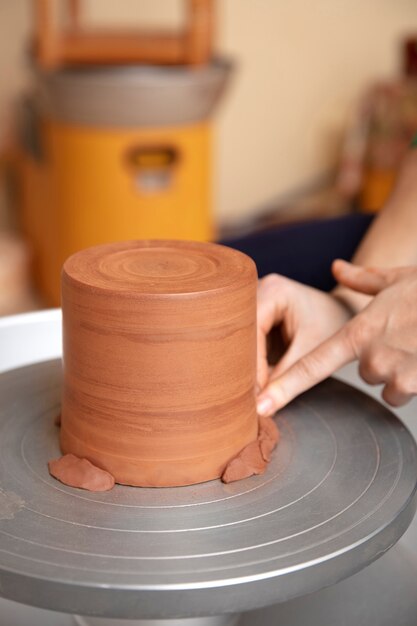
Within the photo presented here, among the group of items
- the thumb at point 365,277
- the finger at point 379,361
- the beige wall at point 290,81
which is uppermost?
the thumb at point 365,277

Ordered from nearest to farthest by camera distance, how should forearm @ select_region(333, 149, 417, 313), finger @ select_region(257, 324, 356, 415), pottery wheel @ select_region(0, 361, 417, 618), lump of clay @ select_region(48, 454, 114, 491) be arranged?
pottery wheel @ select_region(0, 361, 417, 618) < lump of clay @ select_region(48, 454, 114, 491) < finger @ select_region(257, 324, 356, 415) < forearm @ select_region(333, 149, 417, 313)

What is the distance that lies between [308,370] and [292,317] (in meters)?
0.11

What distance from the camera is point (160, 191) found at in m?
2.54

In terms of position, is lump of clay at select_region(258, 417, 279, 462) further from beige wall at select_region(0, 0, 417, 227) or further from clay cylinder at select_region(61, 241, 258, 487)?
beige wall at select_region(0, 0, 417, 227)

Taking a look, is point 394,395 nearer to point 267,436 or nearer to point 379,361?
point 379,361

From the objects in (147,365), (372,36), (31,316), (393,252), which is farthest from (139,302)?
(372,36)

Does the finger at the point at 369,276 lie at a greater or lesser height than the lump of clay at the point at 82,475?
greater

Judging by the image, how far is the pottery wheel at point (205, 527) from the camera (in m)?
0.66

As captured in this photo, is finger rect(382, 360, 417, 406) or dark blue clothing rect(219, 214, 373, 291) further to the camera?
dark blue clothing rect(219, 214, 373, 291)

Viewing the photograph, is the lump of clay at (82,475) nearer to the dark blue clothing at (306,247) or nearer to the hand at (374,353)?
the hand at (374,353)

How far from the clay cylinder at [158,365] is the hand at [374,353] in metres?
0.09

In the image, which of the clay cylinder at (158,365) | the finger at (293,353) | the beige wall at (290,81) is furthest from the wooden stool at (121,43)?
the clay cylinder at (158,365)

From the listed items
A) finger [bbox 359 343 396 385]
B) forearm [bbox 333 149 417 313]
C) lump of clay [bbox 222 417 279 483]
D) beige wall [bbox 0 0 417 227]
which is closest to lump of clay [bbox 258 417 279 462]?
lump of clay [bbox 222 417 279 483]

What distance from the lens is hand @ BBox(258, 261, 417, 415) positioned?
88 cm
